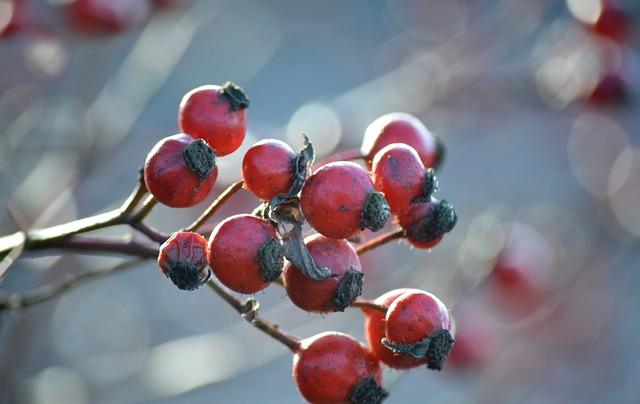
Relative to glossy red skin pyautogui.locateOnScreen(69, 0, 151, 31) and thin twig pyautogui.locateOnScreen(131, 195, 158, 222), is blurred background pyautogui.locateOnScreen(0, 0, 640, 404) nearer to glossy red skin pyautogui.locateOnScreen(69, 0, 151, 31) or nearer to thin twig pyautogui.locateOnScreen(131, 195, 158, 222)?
glossy red skin pyautogui.locateOnScreen(69, 0, 151, 31)

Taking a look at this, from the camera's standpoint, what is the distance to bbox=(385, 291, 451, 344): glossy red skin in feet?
5.12

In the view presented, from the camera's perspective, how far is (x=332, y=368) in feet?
5.30

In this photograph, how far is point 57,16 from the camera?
3.24 metres

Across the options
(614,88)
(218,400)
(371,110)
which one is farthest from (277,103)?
(614,88)

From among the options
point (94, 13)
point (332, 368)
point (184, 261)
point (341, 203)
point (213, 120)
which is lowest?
point (94, 13)

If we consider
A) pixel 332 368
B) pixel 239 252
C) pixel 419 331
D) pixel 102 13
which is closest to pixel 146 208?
pixel 239 252

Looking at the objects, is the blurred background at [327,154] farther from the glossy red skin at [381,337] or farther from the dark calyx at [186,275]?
the dark calyx at [186,275]

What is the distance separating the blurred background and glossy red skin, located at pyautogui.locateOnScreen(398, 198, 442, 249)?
3.03 feet

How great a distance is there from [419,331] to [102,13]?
2168 millimetres

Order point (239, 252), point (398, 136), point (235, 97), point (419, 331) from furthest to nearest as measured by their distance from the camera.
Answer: point (398, 136) → point (235, 97) → point (419, 331) → point (239, 252)

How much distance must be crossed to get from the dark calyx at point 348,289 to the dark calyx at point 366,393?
0.20 metres

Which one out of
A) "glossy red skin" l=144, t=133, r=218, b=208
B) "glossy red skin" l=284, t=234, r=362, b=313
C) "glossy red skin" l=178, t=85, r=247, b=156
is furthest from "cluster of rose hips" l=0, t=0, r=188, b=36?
"glossy red skin" l=284, t=234, r=362, b=313

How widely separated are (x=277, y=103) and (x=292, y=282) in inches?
236

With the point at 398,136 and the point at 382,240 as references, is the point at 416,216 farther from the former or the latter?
the point at 398,136
